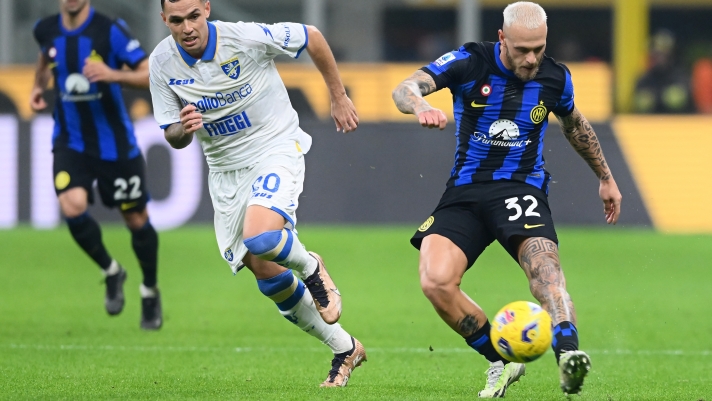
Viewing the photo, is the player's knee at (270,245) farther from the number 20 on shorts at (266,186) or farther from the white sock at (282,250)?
the number 20 on shorts at (266,186)

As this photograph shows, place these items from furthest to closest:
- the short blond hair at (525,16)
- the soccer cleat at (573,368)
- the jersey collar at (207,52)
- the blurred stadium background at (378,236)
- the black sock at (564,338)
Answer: the blurred stadium background at (378,236) < the jersey collar at (207,52) < the short blond hair at (525,16) < the black sock at (564,338) < the soccer cleat at (573,368)

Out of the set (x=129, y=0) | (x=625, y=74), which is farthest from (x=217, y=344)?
(x=625, y=74)

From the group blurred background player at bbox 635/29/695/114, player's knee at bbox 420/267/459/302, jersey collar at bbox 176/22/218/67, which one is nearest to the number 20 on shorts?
jersey collar at bbox 176/22/218/67

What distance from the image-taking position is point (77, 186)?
9.00 meters

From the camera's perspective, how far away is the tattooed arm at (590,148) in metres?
6.66

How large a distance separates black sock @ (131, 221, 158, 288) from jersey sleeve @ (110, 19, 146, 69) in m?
1.30

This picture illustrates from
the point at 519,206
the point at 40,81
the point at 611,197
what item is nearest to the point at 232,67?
the point at 519,206

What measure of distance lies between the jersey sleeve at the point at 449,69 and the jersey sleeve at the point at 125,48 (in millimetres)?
3437

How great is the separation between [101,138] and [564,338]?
15.6 ft

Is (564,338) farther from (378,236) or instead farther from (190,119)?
(378,236)

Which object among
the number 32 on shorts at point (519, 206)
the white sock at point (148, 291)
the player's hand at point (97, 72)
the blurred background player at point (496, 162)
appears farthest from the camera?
the white sock at point (148, 291)

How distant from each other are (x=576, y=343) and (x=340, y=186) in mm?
10709

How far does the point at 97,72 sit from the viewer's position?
873 cm

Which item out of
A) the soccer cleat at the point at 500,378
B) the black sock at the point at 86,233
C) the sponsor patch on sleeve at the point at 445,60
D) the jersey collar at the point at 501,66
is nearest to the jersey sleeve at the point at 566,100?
the jersey collar at the point at 501,66
